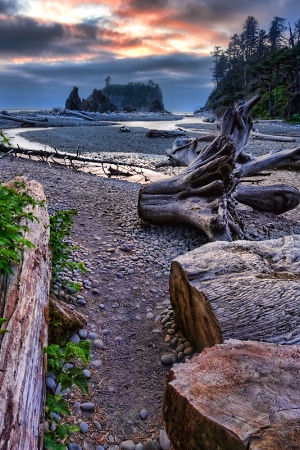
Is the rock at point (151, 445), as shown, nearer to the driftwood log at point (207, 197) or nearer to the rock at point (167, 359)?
the rock at point (167, 359)

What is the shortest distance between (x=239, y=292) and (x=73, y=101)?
8571cm

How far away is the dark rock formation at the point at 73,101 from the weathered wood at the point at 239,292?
275 ft

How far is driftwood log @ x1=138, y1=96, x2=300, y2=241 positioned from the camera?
644 cm

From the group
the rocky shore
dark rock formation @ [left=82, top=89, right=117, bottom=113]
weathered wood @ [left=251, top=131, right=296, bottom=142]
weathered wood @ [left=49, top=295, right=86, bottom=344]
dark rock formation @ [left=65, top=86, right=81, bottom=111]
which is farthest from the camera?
dark rock formation @ [left=82, top=89, right=117, bottom=113]

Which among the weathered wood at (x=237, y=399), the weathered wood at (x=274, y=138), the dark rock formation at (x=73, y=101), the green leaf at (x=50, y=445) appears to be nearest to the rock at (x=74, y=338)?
the green leaf at (x=50, y=445)

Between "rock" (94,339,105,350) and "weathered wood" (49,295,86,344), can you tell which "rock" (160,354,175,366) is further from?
"weathered wood" (49,295,86,344)

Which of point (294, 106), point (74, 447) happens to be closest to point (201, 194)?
point (74, 447)

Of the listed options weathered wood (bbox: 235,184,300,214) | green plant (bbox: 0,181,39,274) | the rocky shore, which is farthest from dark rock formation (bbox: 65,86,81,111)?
green plant (bbox: 0,181,39,274)

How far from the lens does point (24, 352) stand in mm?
2391

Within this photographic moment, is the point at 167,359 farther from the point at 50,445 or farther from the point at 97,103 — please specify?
the point at 97,103

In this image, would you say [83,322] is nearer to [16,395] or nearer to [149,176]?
[16,395]

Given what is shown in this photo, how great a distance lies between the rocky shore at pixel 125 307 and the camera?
296cm

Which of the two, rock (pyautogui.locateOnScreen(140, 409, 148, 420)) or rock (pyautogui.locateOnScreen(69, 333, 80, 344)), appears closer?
rock (pyautogui.locateOnScreen(140, 409, 148, 420))

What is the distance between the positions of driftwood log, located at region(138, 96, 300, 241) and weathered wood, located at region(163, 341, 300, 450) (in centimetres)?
381
